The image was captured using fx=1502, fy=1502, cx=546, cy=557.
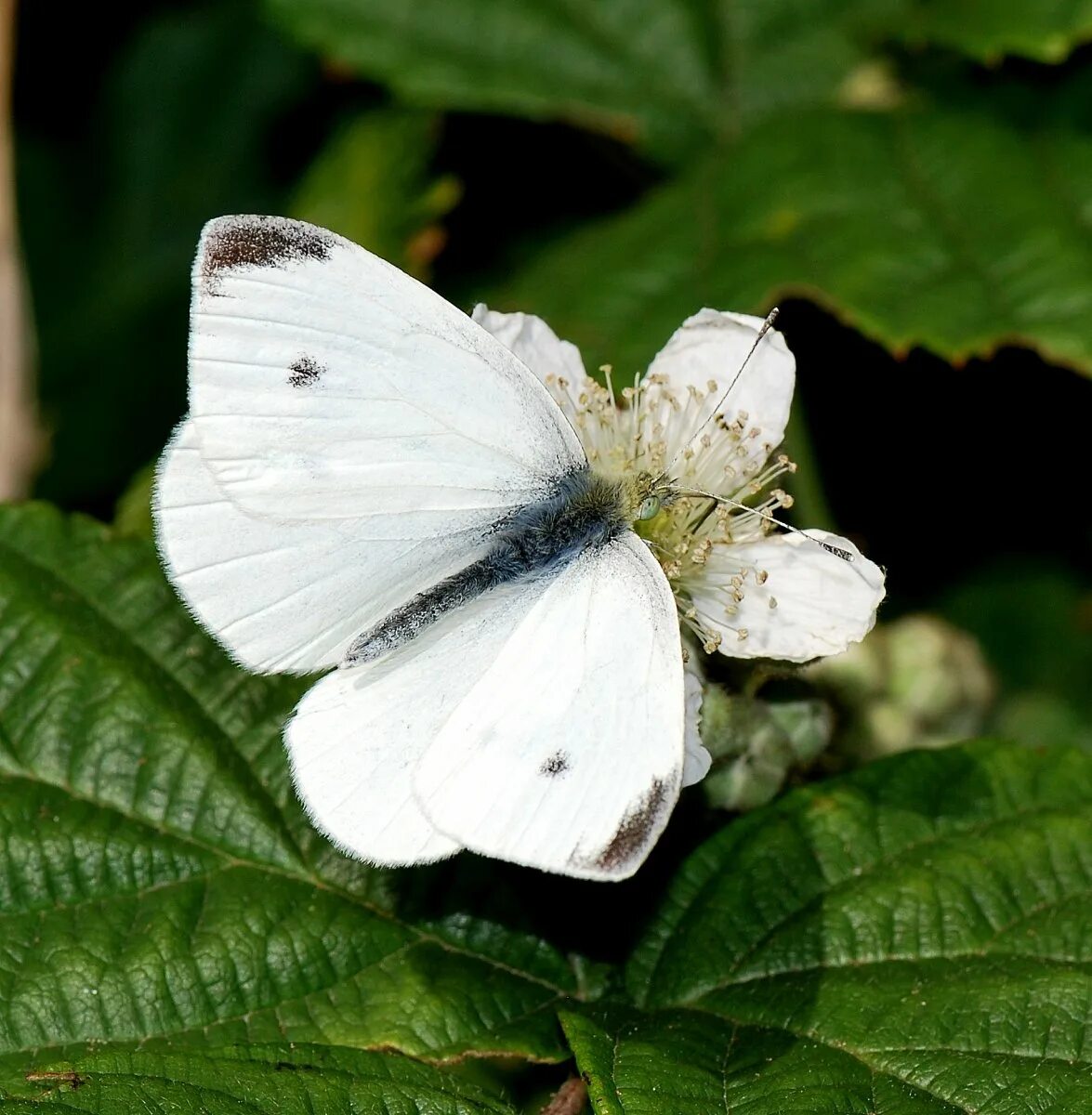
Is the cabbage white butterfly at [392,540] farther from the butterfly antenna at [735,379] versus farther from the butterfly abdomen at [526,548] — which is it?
the butterfly antenna at [735,379]

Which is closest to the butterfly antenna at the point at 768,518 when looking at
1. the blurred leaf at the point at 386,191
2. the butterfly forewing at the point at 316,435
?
the butterfly forewing at the point at 316,435

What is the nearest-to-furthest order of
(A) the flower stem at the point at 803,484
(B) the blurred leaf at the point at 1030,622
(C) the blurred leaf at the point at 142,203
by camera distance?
(A) the flower stem at the point at 803,484
(B) the blurred leaf at the point at 1030,622
(C) the blurred leaf at the point at 142,203

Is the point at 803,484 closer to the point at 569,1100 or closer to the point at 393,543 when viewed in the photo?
the point at 393,543

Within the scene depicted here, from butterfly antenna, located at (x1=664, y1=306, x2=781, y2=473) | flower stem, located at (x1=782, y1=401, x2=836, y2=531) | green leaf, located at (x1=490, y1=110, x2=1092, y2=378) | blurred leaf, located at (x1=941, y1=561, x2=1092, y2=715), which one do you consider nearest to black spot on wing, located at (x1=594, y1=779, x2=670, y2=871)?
butterfly antenna, located at (x1=664, y1=306, x2=781, y2=473)

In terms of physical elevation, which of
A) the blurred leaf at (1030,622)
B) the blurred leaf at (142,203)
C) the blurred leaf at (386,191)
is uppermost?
the blurred leaf at (386,191)

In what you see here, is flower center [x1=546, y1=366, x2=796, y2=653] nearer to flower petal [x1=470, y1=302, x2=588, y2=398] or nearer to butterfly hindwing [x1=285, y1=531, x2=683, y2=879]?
flower petal [x1=470, y1=302, x2=588, y2=398]

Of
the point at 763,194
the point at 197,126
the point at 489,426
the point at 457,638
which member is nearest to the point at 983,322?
the point at 763,194

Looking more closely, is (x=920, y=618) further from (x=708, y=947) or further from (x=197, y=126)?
(x=197, y=126)

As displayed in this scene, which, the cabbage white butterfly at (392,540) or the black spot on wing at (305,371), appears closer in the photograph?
the cabbage white butterfly at (392,540)
